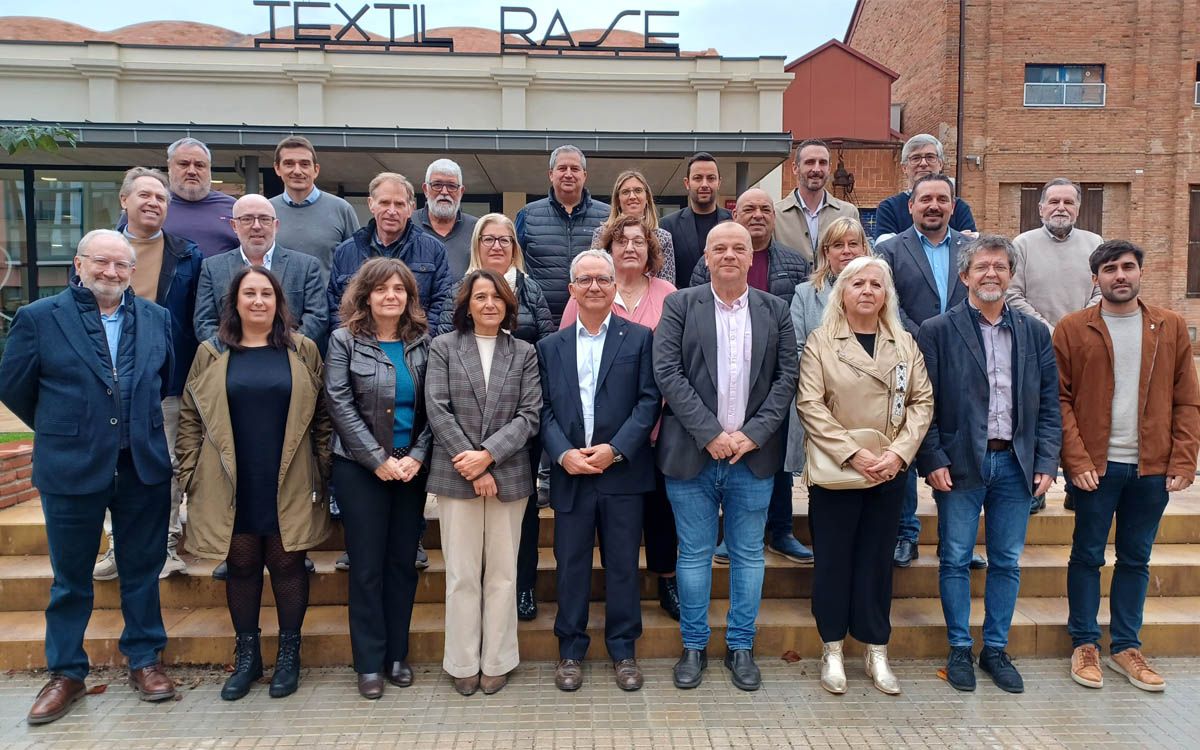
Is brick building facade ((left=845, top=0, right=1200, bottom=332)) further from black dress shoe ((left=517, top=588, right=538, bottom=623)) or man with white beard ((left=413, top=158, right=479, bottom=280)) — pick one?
black dress shoe ((left=517, top=588, right=538, bottom=623))

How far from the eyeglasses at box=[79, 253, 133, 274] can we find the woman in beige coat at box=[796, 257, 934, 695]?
10.8 feet

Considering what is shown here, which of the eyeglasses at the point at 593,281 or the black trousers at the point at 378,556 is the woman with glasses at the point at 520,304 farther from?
the black trousers at the point at 378,556

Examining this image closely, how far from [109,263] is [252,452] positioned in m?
1.08

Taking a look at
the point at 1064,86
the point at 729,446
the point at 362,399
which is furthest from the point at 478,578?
the point at 1064,86

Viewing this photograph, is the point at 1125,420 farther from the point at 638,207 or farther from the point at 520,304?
the point at 520,304

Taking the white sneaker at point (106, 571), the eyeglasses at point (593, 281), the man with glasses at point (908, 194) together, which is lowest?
the white sneaker at point (106, 571)

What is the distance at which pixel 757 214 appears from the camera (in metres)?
4.48

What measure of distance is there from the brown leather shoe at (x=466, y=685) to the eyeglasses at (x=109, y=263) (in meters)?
2.53

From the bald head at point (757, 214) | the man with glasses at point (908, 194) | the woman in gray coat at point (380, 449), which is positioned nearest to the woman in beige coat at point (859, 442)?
the bald head at point (757, 214)

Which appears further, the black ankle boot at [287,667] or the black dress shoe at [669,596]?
the black dress shoe at [669,596]

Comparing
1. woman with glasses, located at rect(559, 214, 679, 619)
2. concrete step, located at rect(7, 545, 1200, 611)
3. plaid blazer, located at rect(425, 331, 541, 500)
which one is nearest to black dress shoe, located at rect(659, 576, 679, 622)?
woman with glasses, located at rect(559, 214, 679, 619)

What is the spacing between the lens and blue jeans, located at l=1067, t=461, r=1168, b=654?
3781 millimetres

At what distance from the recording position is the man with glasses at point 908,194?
477 cm

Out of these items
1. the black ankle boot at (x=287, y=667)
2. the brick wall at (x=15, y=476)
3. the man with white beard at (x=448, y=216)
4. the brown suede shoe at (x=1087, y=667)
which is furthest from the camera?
the brick wall at (x=15, y=476)
